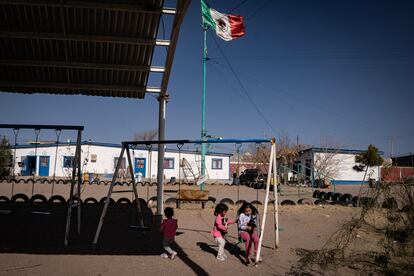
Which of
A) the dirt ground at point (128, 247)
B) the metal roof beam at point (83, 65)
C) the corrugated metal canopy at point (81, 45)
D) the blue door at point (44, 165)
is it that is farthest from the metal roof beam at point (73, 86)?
the blue door at point (44, 165)

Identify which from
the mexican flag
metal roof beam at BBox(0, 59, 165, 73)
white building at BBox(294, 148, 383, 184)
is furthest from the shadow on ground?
white building at BBox(294, 148, 383, 184)

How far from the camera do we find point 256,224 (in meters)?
8.75

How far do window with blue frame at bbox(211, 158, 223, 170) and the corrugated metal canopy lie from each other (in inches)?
1519

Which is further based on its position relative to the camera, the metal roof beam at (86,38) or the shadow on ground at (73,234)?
the metal roof beam at (86,38)

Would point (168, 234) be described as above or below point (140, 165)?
below

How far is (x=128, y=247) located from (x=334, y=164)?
135 ft

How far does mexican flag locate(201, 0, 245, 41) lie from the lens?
17359mm

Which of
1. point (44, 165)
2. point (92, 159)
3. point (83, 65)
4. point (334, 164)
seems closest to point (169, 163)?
point (92, 159)

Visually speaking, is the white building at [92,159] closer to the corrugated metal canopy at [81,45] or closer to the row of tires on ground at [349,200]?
the row of tires on ground at [349,200]

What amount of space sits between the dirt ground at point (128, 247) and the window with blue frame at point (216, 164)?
1453 inches

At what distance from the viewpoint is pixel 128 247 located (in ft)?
29.7

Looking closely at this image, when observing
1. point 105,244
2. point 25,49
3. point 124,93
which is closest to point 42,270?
point 105,244

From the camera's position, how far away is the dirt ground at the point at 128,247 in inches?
283

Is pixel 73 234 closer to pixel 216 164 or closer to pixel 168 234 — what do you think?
pixel 168 234
